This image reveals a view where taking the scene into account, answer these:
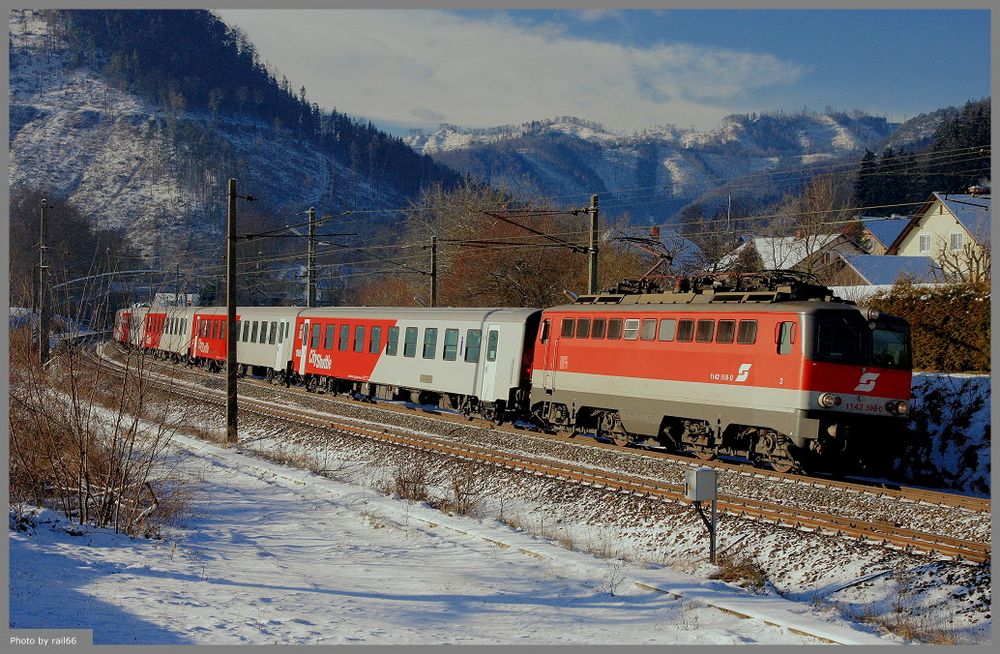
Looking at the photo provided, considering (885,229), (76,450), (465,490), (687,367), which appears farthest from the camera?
(885,229)

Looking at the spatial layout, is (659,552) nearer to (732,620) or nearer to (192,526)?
(732,620)

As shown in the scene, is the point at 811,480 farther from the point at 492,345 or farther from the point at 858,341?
the point at 492,345

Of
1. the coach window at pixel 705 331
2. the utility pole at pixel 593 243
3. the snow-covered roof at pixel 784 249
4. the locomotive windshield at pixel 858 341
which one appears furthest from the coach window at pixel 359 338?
the snow-covered roof at pixel 784 249

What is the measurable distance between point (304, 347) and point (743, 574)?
2509 cm

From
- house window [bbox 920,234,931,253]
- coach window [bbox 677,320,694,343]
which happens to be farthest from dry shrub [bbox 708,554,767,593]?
house window [bbox 920,234,931,253]

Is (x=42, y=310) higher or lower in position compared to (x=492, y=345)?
lower

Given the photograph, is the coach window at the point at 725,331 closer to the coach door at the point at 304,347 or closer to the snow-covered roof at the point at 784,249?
the coach door at the point at 304,347

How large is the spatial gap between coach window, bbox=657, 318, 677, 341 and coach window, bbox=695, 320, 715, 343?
700 millimetres

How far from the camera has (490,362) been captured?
2455cm

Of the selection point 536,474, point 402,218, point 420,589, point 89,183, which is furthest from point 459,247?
point 402,218

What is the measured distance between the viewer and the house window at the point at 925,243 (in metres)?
56.7

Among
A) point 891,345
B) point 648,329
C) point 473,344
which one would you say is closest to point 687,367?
point 648,329

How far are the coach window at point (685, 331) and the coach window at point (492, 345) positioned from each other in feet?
22.3

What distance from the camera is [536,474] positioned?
1727cm
